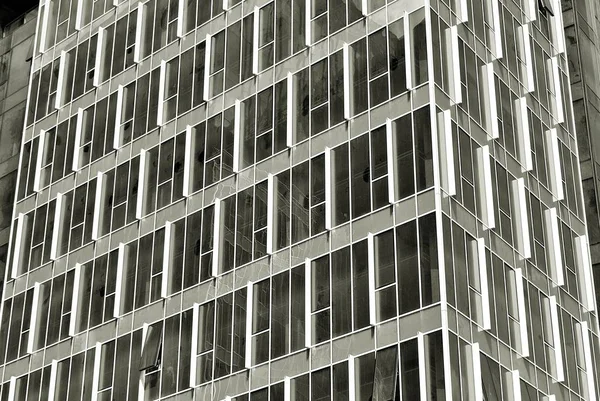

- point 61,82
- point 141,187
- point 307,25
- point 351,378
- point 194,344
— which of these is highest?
point 61,82

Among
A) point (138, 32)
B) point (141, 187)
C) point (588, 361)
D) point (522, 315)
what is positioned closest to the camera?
point (522, 315)

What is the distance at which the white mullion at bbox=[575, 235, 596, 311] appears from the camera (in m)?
49.6

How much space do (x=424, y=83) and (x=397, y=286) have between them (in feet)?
24.8

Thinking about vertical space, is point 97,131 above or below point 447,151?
above

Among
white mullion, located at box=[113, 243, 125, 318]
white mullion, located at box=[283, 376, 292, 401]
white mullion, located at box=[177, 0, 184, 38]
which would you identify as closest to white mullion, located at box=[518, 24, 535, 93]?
white mullion, located at box=[177, 0, 184, 38]

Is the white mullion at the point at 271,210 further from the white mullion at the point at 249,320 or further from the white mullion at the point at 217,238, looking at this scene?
the white mullion at the point at 217,238

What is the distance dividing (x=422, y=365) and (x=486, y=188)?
327 inches

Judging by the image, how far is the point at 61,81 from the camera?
2367 inches

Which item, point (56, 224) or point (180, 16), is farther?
point (56, 224)

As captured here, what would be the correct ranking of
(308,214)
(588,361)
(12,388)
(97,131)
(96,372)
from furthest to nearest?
(97,131)
(12,388)
(96,372)
(588,361)
(308,214)

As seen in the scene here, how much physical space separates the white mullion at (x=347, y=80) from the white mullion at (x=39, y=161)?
17.7m

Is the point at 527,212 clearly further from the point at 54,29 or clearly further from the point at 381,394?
the point at 54,29

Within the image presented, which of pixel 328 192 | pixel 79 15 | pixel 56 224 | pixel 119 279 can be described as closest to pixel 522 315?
pixel 328 192

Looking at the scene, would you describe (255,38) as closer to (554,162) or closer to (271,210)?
(271,210)
